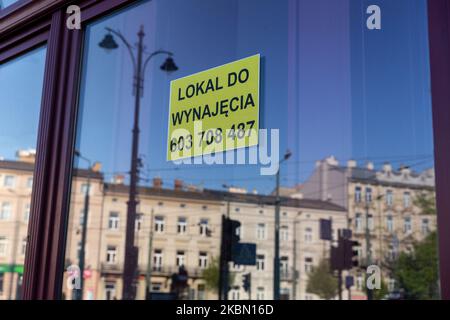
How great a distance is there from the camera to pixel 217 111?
160cm

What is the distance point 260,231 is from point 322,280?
15.0 feet

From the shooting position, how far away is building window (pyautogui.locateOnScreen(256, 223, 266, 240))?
76.8ft

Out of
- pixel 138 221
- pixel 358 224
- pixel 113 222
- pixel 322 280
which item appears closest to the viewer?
pixel 113 222

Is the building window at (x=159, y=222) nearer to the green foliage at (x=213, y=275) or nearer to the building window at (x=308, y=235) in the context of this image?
the green foliage at (x=213, y=275)

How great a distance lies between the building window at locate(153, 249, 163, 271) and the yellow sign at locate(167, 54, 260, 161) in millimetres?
16733

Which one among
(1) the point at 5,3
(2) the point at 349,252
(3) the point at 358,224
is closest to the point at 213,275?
(2) the point at 349,252

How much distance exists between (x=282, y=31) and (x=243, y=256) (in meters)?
20.2

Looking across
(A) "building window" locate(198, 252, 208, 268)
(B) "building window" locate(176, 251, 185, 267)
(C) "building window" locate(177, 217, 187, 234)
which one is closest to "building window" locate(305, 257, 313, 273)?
(A) "building window" locate(198, 252, 208, 268)

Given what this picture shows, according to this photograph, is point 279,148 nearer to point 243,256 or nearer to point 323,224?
point 243,256

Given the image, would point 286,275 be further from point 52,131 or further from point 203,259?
point 52,131

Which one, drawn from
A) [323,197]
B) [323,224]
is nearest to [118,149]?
[323,197]

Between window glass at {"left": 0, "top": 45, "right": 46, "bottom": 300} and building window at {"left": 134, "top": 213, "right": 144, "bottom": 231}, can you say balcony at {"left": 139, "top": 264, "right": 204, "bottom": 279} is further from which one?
window glass at {"left": 0, "top": 45, "right": 46, "bottom": 300}

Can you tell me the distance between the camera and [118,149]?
37.5 ft

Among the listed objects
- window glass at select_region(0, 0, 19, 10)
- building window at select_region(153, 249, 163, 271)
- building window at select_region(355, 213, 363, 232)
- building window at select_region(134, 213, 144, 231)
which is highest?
building window at select_region(355, 213, 363, 232)
